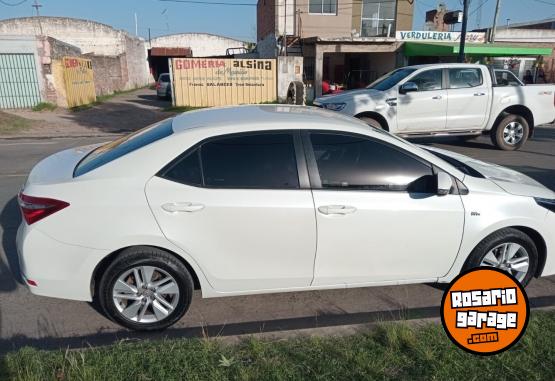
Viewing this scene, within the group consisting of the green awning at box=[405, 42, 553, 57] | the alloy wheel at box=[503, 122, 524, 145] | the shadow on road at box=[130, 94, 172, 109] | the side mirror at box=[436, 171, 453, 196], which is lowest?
the shadow on road at box=[130, 94, 172, 109]

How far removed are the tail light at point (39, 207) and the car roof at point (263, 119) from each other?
964mm

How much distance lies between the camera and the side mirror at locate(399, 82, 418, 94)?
28.1ft

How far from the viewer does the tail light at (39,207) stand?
275 centimetres

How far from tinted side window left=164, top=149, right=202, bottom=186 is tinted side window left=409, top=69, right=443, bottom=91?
7.31m

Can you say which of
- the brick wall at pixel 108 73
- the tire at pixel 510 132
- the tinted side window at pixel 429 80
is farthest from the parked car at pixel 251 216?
the brick wall at pixel 108 73

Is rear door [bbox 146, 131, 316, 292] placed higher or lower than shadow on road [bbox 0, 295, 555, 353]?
higher

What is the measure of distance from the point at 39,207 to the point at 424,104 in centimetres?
800

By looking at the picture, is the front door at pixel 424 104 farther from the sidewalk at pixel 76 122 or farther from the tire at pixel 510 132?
the sidewalk at pixel 76 122

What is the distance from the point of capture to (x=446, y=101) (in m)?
8.85

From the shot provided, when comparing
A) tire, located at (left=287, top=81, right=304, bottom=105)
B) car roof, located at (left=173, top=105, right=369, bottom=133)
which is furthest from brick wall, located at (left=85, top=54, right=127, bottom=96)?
car roof, located at (left=173, top=105, right=369, bottom=133)

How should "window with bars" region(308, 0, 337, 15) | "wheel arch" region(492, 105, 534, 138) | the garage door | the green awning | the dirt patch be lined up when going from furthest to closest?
"window with bars" region(308, 0, 337, 15)
the green awning
the garage door
the dirt patch
"wheel arch" region(492, 105, 534, 138)

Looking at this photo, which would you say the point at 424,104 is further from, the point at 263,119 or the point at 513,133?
the point at 263,119

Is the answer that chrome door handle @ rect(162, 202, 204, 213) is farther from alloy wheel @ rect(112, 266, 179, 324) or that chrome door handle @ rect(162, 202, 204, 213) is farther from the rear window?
A: the rear window

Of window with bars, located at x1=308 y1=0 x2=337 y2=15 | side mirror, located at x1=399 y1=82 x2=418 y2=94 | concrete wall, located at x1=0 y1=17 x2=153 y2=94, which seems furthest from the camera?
concrete wall, located at x1=0 y1=17 x2=153 y2=94
